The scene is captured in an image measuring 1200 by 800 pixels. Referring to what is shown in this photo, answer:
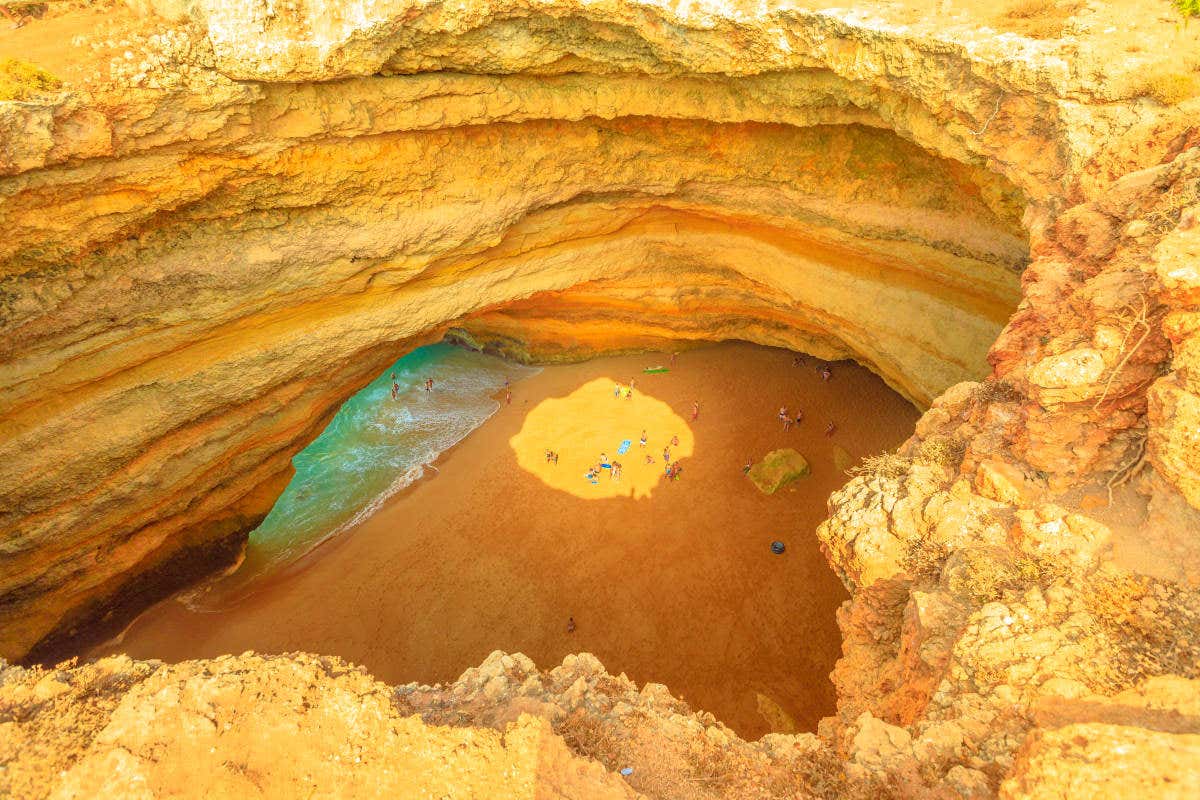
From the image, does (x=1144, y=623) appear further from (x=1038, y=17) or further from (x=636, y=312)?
(x=636, y=312)

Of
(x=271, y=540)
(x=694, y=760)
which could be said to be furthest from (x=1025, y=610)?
(x=271, y=540)

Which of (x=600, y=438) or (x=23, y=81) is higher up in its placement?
(x=23, y=81)

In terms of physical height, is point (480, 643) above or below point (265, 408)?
below

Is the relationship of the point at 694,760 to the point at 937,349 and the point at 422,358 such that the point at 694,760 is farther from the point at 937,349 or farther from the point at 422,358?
the point at 422,358

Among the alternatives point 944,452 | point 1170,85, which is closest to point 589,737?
point 944,452

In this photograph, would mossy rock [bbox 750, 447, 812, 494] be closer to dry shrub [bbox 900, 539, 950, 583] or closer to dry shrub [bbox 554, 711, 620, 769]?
dry shrub [bbox 900, 539, 950, 583]

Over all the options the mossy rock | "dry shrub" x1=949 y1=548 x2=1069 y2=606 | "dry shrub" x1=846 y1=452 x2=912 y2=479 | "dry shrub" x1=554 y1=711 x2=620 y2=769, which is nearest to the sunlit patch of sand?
the mossy rock
